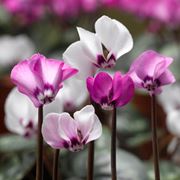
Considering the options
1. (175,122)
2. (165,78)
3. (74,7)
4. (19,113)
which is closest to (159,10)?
(74,7)

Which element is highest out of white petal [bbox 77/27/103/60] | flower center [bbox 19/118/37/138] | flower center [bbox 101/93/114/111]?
white petal [bbox 77/27/103/60]

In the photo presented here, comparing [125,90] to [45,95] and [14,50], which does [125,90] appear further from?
[14,50]

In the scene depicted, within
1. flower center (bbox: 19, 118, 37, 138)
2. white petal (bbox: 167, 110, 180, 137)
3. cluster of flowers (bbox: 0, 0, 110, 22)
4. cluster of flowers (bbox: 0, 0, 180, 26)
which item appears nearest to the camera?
flower center (bbox: 19, 118, 37, 138)

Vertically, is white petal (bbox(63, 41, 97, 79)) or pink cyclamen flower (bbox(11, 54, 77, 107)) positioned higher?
Result: white petal (bbox(63, 41, 97, 79))

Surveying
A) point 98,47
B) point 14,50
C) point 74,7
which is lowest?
point 98,47

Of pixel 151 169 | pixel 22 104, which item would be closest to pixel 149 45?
pixel 151 169

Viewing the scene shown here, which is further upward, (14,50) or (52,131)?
(14,50)

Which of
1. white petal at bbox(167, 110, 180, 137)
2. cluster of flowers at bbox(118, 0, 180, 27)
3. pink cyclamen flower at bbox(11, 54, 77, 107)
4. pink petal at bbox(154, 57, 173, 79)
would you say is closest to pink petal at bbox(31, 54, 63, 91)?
pink cyclamen flower at bbox(11, 54, 77, 107)

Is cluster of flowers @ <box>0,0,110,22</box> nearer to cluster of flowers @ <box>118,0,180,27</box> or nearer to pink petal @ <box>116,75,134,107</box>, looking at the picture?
cluster of flowers @ <box>118,0,180,27</box>
